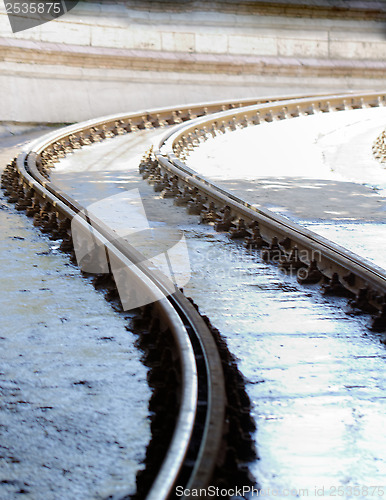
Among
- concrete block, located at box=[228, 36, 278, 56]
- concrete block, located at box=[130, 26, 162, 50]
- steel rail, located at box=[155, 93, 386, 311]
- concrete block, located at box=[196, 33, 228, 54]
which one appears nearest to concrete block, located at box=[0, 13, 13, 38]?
concrete block, located at box=[130, 26, 162, 50]

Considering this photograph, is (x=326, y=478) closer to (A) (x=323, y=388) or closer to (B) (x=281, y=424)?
(B) (x=281, y=424)

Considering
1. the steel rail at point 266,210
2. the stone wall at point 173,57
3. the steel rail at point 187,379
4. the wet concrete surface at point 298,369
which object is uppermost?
the stone wall at point 173,57

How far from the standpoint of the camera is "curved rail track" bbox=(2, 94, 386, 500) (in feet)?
7.78

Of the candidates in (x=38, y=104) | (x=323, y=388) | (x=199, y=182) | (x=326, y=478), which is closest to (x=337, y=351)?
(x=323, y=388)

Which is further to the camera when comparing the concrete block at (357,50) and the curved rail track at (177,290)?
the concrete block at (357,50)

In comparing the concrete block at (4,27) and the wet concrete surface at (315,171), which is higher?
the concrete block at (4,27)

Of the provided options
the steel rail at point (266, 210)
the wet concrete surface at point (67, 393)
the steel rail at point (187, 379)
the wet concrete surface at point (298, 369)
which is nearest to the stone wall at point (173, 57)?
the steel rail at point (266, 210)

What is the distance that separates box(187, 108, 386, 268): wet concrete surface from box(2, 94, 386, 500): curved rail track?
68 centimetres

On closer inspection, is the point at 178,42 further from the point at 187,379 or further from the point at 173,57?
the point at 187,379

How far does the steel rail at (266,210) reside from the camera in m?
4.39

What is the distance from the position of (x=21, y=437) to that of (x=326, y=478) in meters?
1.30

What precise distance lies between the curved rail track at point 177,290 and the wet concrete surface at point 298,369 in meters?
0.18

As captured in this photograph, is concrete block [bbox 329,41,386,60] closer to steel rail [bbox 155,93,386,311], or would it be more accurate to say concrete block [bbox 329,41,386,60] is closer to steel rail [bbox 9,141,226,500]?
steel rail [bbox 155,93,386,311]

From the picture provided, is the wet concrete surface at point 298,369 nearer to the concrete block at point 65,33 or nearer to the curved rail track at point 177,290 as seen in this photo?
the curved rail track at point 177,290
